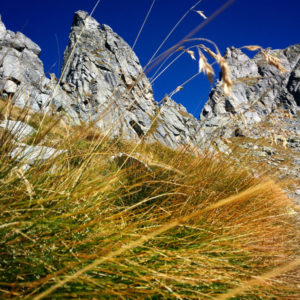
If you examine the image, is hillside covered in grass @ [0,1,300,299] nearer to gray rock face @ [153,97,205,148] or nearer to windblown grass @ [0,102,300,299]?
windblown grass @ [0,102,300,299]

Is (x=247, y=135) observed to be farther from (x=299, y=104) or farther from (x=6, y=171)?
(x=299, y=104)

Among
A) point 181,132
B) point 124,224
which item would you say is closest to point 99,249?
point 124,224

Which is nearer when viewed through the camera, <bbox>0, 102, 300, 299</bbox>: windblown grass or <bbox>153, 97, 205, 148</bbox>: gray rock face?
<bbox>0, 102, 300, 299</bbox>: windblown grass

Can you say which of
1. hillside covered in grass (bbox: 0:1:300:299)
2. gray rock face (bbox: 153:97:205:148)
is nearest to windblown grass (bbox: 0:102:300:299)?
hillside covered in grass (bbox: 0:1:300:299)

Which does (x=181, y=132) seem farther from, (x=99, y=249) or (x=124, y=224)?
(x=99, y=249)

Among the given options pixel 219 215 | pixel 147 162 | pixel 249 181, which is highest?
pixel 249 181

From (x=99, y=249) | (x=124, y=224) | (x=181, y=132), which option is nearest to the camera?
(x=99, y=249)

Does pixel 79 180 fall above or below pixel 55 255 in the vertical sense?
above

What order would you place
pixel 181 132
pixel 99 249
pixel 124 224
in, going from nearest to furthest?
pixel 99 249 → pixel 124 224 → pixel 181 132

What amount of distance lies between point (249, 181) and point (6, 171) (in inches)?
94.6

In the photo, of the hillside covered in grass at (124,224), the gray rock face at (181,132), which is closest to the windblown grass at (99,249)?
the hillside covered in grass at (124,224)

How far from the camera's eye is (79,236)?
102cm

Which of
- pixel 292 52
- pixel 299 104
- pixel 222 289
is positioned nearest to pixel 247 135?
pixel 222 289

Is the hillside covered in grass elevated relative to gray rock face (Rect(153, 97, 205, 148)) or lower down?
lower down
